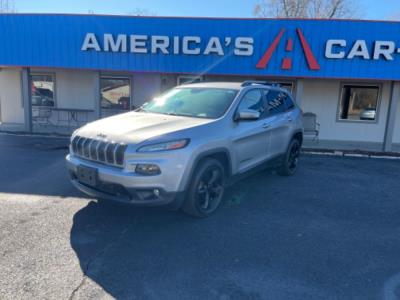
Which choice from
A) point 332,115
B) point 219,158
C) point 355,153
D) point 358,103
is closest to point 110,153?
point 219,158

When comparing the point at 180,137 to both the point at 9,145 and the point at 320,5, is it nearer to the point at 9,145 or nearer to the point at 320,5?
the point at 9,145

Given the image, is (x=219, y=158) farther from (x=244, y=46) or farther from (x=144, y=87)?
A: (x=144, y=87)

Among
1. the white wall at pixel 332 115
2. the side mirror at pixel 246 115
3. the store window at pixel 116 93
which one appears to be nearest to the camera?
the side mirror at pixel 246 115

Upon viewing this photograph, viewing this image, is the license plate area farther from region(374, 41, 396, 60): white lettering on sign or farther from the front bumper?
region(374, 41, 396, 60): white lettering on sign

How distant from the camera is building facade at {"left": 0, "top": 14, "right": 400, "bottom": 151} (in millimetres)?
10156

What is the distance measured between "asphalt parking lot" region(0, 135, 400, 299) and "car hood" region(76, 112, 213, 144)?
1149mm

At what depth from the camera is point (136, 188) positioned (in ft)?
12.5

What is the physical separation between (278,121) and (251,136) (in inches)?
45.3

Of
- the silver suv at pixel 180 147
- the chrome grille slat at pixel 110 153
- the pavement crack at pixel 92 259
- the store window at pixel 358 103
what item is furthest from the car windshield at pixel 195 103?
the store window at pixel 358 103

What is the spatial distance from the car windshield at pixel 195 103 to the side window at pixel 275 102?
1.07 meters

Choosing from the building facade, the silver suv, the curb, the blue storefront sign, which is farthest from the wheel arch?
the blue storefront sign

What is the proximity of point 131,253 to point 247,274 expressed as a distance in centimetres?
127

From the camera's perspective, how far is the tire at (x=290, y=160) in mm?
6648

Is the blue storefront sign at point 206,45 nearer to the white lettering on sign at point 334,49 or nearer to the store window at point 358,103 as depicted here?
the white lettering on sign at point 334,49
